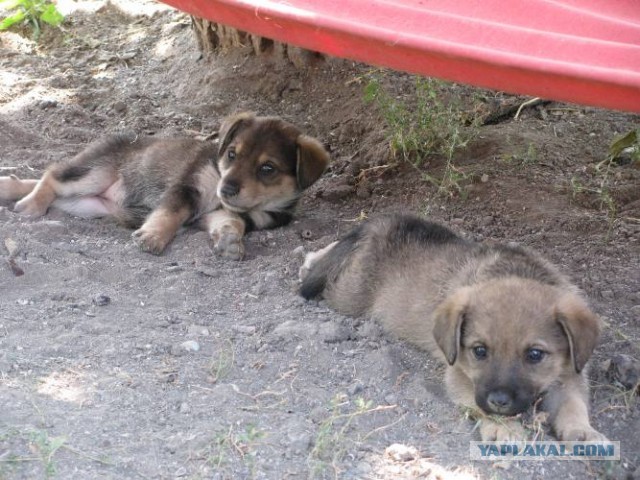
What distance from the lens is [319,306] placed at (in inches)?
180

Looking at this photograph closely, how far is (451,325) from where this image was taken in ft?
12.2

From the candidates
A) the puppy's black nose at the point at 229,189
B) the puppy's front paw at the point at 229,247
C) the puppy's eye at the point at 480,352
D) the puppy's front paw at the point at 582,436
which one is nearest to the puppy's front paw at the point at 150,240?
the puppy's front paw at the point at 229,247

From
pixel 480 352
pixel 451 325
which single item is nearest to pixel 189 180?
pixel 451 325

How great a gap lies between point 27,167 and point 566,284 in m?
3.72

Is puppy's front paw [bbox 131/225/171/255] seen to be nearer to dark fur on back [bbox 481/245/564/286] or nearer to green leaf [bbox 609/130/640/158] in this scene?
dark fur on back [bbox 481/245/564/286]

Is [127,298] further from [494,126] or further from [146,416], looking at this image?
[494,126]

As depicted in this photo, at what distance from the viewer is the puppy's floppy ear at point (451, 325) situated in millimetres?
3680

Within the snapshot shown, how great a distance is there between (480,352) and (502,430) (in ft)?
1.15

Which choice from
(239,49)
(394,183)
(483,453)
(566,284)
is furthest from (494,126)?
(483,453)

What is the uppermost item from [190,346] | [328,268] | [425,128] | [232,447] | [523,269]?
[232,447]

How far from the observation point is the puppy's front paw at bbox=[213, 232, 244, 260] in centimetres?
520

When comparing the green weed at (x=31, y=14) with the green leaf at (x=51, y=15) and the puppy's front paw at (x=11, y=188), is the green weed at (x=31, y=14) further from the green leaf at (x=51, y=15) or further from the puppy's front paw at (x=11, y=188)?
the puppy's front paw at (x=11, y=188)

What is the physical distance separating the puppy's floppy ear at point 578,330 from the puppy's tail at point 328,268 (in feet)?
4.28

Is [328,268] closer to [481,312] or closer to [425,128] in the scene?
[481,312]
